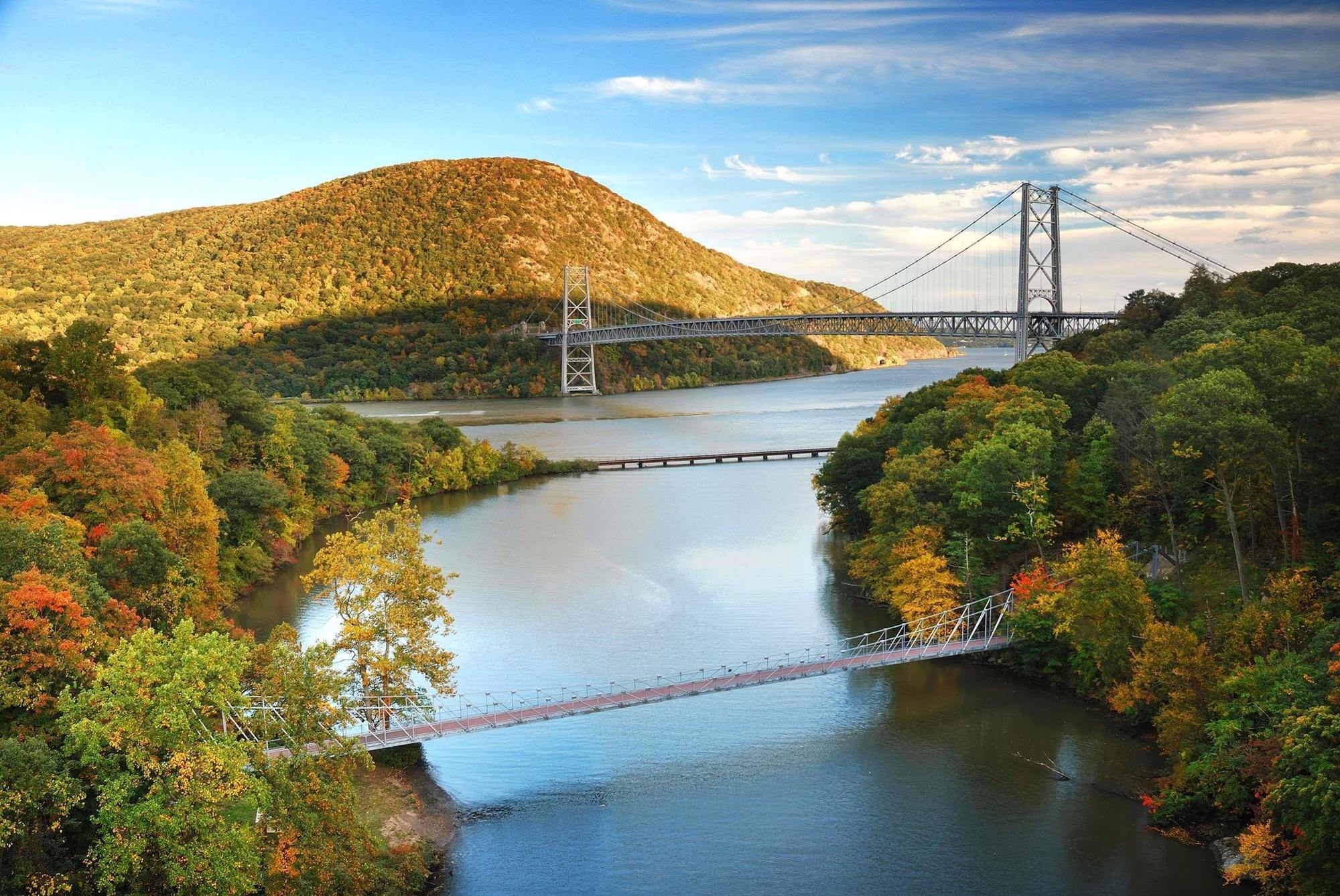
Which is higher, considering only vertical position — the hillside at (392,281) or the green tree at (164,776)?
the hillside at (392,281)

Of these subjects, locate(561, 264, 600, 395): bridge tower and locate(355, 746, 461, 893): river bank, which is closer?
locate(355, 746, 461, 893): river bank

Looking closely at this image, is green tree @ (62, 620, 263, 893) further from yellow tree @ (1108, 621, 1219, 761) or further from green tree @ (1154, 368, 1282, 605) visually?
green tree @ (1154, 368, 1282, 605)

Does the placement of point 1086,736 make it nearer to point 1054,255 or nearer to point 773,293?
Result: point 1054,255

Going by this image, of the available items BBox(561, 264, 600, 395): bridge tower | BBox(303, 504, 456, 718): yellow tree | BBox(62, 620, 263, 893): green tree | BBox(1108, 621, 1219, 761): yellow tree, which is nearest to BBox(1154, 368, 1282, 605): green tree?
BBox(1108, 621, 1219, 761): yellow tree

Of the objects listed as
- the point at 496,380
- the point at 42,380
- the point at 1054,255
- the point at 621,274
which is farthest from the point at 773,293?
the point at 42,380

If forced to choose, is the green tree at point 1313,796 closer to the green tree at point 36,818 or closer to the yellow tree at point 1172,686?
the yellow tree at point 1172,686

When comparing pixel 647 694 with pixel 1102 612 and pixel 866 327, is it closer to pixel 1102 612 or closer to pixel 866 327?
pixel 1102 612

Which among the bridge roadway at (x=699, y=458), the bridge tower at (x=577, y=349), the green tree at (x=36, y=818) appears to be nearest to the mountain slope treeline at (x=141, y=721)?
the green tree at (x=36, y=818)
